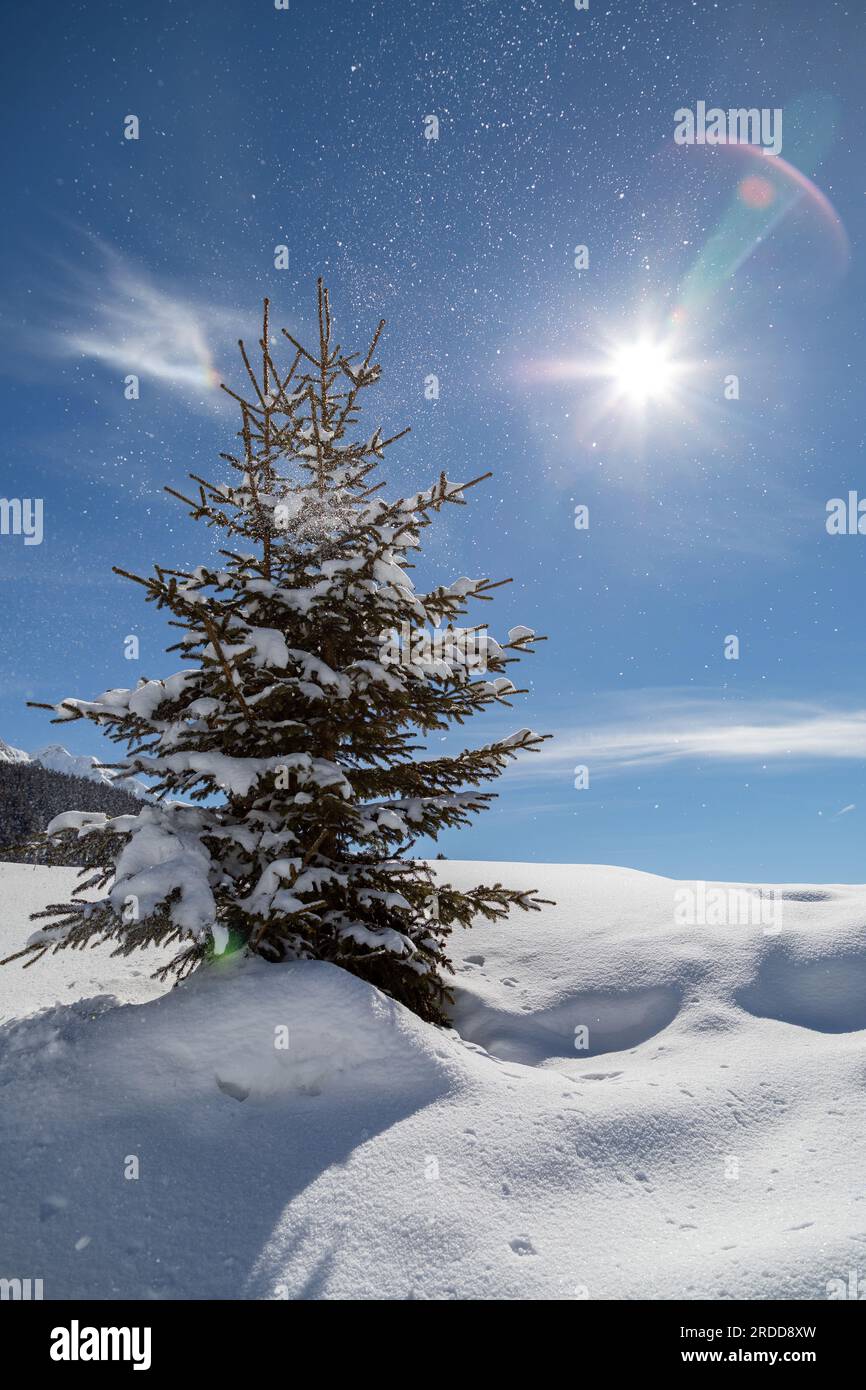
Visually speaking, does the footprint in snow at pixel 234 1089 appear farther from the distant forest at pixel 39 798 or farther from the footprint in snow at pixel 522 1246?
the distant forest at pixel 39 798

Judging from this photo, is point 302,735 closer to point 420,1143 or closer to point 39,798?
point 420,1143

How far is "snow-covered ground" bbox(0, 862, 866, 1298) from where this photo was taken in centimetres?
339

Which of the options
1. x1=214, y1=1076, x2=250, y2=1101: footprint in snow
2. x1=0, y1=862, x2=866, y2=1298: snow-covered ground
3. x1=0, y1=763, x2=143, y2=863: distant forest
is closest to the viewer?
x1=0, y1=862, x2=866, y2=1298: snow-covered ground

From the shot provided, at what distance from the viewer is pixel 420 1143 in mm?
4184

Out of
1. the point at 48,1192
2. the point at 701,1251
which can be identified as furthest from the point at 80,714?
the point at 701,1251

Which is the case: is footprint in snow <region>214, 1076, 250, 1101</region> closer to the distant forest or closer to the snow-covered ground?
the snow-covered ground

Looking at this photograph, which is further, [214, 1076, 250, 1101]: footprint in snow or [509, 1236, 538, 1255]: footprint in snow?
[214, 1076, 250, 1101]: footprint in snow

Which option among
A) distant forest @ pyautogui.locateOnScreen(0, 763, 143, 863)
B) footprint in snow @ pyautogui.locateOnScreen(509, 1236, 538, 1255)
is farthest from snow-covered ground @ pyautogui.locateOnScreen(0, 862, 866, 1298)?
distant forest @ pyautogui.locateOnScreen(0, 763, 143, 863)

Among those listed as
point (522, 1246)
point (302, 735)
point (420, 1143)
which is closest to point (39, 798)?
point (302, 735)

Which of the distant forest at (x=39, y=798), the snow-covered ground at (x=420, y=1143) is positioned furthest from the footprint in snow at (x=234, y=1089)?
the distant forest at (x=39, y=798)

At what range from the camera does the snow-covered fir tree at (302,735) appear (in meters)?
5.53

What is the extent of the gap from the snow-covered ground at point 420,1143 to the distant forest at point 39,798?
31275mm

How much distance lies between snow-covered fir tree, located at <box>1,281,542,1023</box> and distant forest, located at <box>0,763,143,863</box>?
1181 inches

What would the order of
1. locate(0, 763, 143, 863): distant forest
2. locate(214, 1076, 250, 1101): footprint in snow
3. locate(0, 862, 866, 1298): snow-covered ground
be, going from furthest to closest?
1. locate(0, 763, 143, 863): distant forest
2. locate(214, 1076, 250, 1101): footprint in snow
3. locate(0, 862, 866, 1298): snow-covered ground
